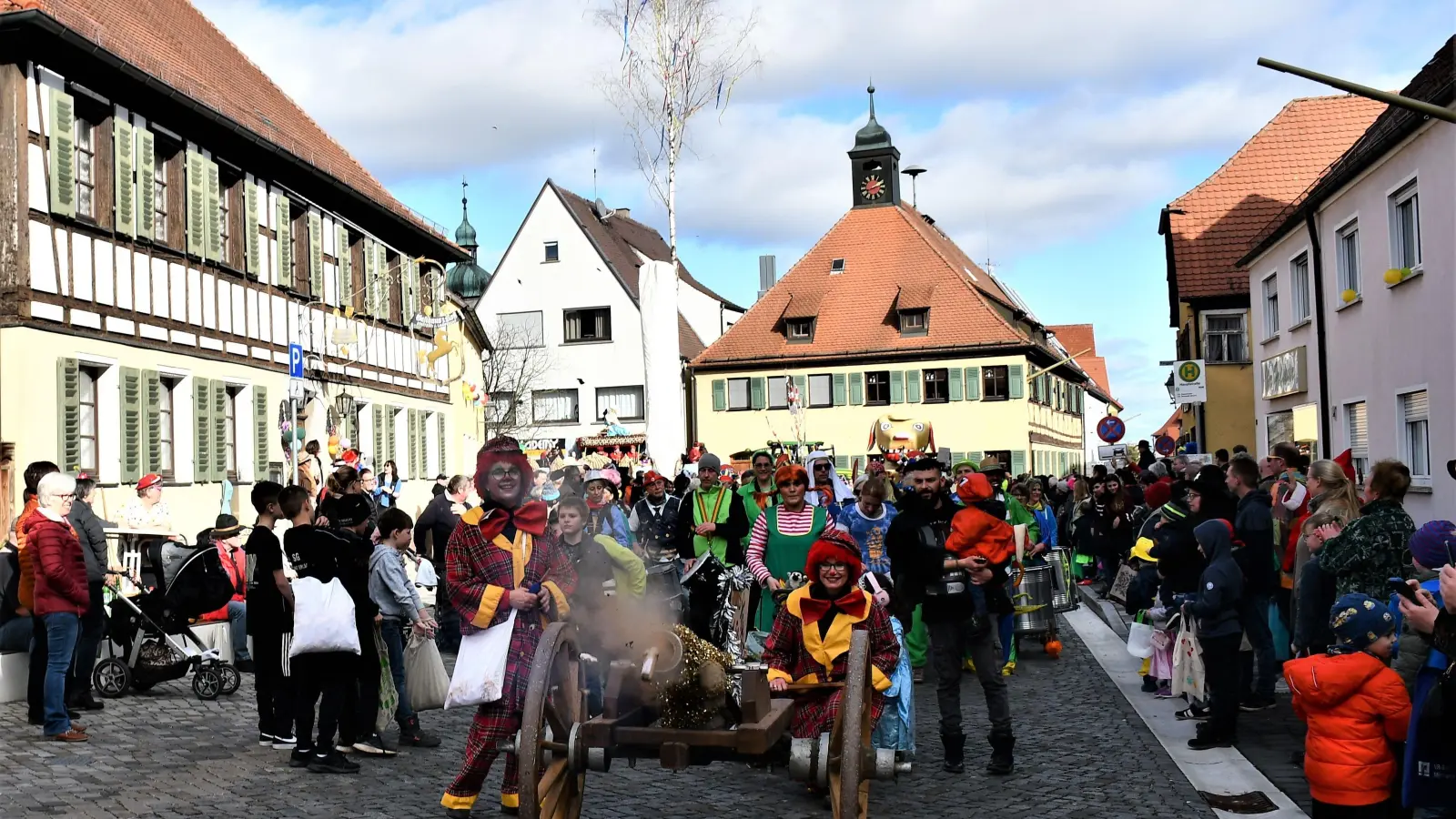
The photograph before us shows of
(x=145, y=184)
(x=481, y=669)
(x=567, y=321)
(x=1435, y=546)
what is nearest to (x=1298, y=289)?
(x=145, y=184)

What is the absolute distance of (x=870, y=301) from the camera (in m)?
57.6

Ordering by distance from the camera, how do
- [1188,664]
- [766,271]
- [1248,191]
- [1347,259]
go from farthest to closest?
1. [766,271]
2. [1248,191]
3. [1347,259]
4. [1188,664]

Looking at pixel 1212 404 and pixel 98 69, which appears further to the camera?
pixel 1212 404

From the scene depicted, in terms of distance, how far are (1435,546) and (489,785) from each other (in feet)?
16.5

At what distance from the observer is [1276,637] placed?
38.0 ft

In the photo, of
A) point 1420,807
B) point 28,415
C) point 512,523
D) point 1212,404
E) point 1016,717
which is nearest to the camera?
point 1420,807

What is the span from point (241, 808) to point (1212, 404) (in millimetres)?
29873

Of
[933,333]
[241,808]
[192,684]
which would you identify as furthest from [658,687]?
[933,333]

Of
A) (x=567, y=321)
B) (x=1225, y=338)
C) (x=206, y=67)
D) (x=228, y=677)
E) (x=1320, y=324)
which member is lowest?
(x=228, y=677)

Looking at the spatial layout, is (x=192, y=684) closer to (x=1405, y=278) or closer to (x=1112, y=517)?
(x=1112, y=517)

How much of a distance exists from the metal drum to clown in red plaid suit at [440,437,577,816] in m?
6.98

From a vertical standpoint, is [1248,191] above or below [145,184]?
above

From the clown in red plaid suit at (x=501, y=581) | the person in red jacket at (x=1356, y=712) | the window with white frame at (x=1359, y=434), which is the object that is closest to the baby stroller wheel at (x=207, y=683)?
the clown in red plaid suit at (x=501, y=581)

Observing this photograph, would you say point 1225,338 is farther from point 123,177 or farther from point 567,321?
point 567,321
